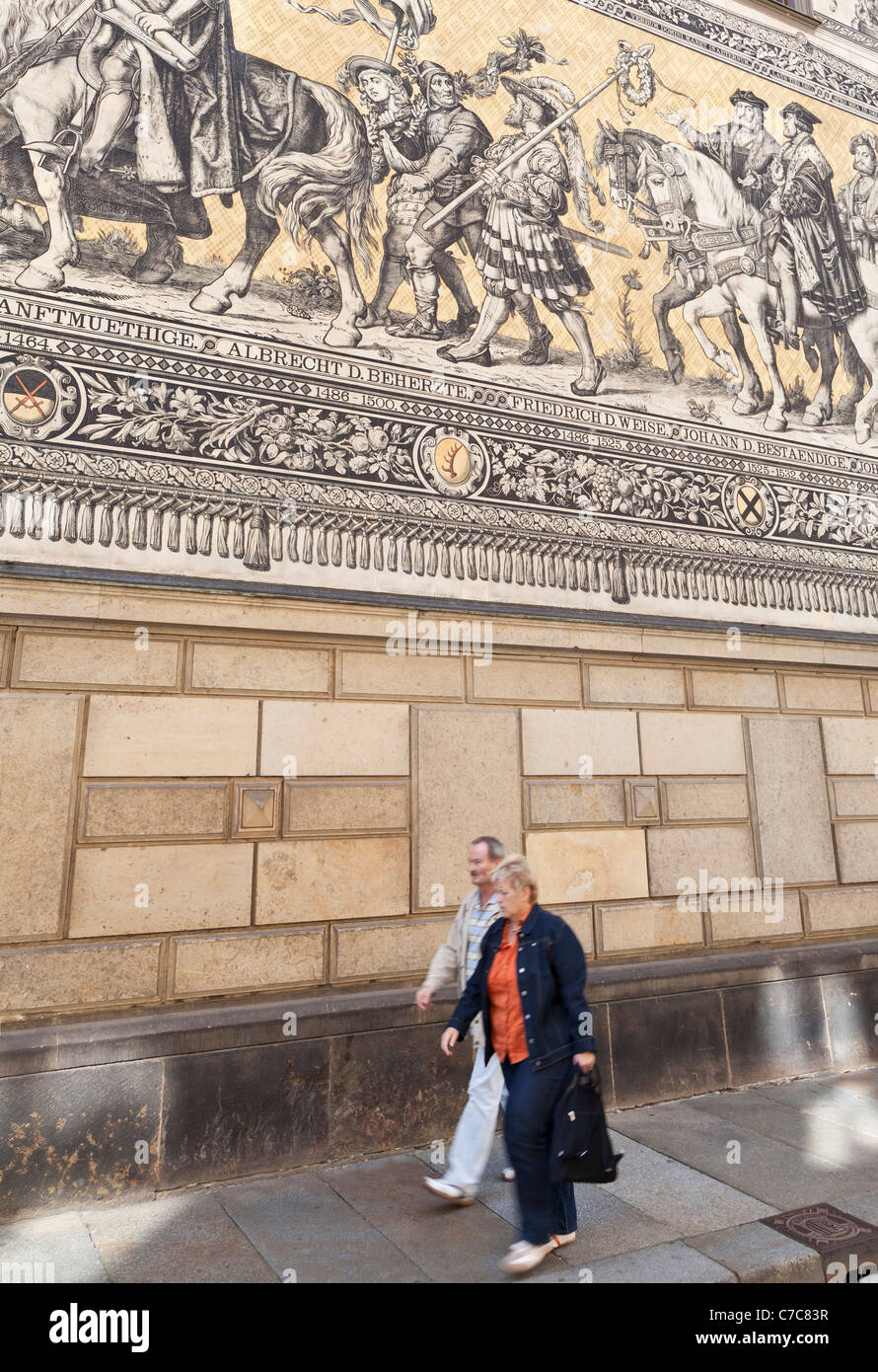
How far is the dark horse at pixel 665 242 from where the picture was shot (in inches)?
270

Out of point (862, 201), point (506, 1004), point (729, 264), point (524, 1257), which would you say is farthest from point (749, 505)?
point (524, 1257)

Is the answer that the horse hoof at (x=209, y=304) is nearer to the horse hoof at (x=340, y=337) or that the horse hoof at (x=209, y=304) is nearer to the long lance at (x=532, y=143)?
the horse hoof at (x=340, y=337)

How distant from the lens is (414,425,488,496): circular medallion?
5.69 m

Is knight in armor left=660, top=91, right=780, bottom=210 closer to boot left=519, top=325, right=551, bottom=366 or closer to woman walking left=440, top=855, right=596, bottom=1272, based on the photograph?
boot left=519, top=325, right=551, bottom=366

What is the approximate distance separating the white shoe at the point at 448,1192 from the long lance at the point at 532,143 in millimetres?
6132

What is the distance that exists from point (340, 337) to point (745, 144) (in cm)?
473

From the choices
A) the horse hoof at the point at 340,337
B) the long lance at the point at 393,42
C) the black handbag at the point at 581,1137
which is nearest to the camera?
the black handbag at the point at 581,1137

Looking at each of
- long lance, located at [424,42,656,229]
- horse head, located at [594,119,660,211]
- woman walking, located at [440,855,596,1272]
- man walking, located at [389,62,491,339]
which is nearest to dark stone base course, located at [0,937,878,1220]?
woman walking, located at [440,855,596,1272]

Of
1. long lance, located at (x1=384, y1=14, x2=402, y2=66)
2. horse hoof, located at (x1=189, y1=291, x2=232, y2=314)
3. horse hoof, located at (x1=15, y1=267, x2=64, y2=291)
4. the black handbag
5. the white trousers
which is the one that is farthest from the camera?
long lance, located at (x1=384, y1=14, x2=402, y2=66)

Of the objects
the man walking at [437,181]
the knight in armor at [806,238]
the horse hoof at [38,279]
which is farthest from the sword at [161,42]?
the knight in armor at [806,238]

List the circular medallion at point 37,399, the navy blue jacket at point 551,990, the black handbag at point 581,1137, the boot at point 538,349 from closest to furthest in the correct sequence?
the black handbag at point 581,1137 < the navy blue jacket at point 551,990 < the circular medallion at point 37,399 < the boot at point 538,349

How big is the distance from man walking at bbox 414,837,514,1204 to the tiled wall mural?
2152 mm

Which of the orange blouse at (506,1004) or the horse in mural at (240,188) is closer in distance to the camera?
the orange blouse at (506,1004)
